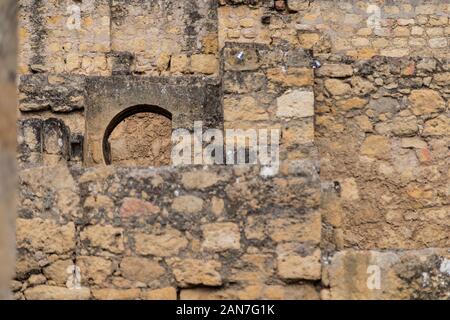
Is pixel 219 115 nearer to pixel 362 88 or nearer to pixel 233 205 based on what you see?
pixel 362 88

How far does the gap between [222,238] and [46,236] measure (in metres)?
1.02

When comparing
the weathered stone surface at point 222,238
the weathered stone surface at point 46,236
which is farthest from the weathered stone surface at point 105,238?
the weathered stone surface at point 222,238

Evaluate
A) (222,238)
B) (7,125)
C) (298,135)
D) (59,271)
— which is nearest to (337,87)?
(298,135)

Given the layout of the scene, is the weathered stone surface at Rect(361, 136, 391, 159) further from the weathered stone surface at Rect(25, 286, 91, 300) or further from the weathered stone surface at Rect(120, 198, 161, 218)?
the weathered stone surface at Rect(25, 286, 91, 300)

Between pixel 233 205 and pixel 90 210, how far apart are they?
0.83m

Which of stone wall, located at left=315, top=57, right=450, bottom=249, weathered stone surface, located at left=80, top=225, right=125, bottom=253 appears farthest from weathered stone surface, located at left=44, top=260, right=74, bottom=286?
stone wall, located at left=315, top=57, right=450, bottom=249

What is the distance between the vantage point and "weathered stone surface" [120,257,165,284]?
20.4 feet

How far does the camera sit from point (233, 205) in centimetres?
623

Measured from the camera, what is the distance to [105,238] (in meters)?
6.27

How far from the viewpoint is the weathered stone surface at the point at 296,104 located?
7.57m

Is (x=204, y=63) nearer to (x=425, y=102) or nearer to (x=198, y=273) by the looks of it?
(x=425, y=102)

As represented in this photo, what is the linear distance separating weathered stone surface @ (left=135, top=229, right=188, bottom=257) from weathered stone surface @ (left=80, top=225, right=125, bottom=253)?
0.11m

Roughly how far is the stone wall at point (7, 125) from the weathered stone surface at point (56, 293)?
24.2ft

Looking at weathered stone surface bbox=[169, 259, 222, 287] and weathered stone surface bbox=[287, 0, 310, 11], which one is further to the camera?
weathered stone surface bbox=[287, 0, 310, 11]
